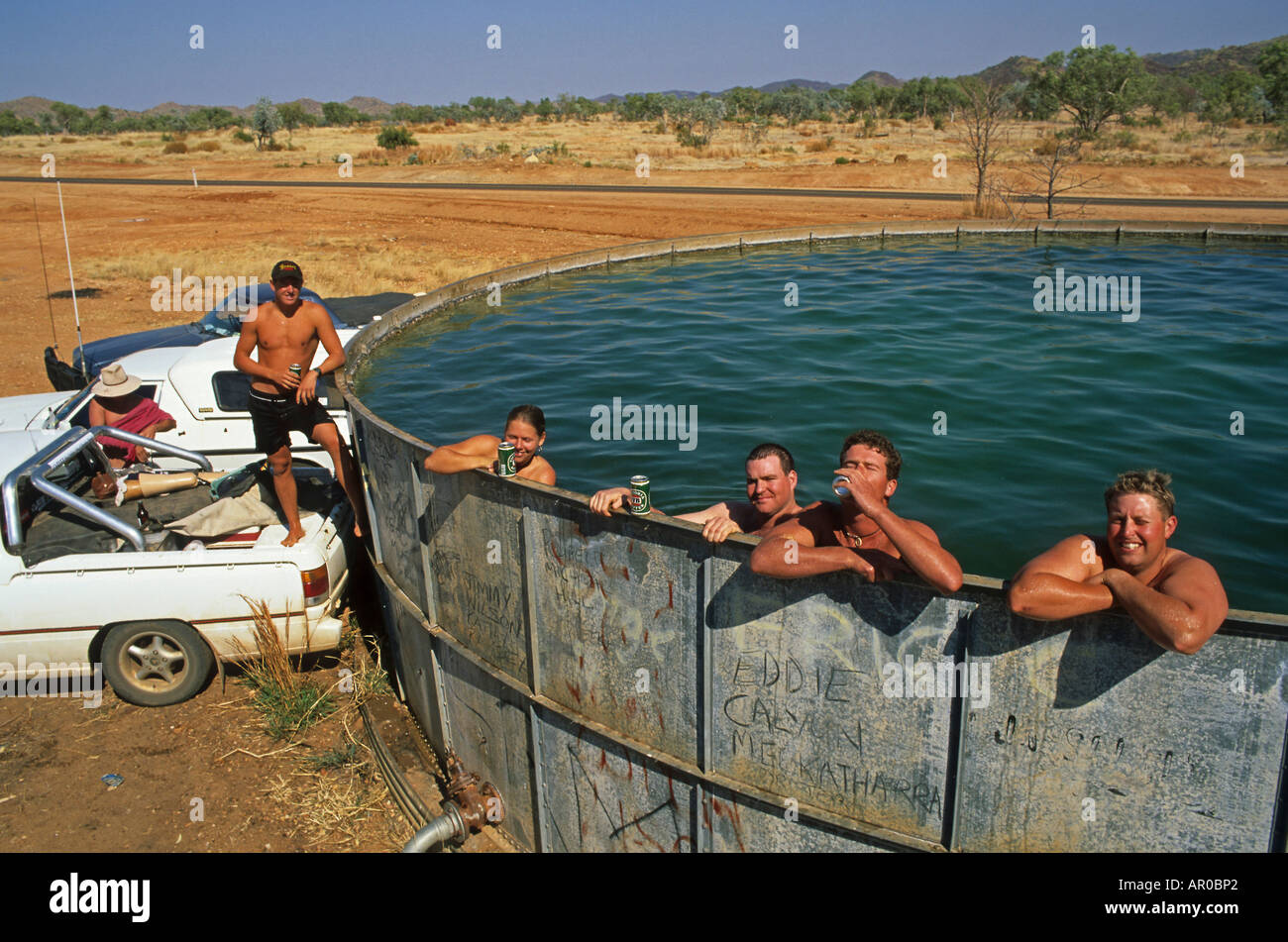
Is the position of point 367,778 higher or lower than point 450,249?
lower

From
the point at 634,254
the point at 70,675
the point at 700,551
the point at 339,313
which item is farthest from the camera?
the point at 634,254

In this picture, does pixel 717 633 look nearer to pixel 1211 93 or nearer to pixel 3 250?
pixel 3 250

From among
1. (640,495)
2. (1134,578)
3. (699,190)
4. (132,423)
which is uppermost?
(699,190)

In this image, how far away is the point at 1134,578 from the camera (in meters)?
3.46

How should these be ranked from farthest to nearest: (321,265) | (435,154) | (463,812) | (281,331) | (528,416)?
(435,154) < (321,265) < (281,331) < (528,416) < (463,812)

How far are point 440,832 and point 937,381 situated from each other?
8283 mm

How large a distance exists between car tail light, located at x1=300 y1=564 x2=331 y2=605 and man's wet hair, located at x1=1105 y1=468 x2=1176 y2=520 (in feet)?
17.3

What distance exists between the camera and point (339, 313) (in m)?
12.4

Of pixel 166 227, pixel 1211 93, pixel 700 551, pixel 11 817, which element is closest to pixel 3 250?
pixel 166 227

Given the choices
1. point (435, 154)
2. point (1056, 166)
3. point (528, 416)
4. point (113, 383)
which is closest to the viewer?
point (528, 416)

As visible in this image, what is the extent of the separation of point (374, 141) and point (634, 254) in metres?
50.6
